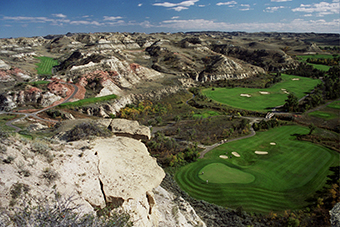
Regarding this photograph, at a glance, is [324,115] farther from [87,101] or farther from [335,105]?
[87,101]

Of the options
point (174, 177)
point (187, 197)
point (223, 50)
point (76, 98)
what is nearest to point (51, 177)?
point (187, 197)

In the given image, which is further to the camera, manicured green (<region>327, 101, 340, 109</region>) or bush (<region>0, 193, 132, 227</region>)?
manicured green (<region>327, 101, 340, 109</region>)

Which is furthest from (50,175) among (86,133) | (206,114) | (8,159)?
(206,114)

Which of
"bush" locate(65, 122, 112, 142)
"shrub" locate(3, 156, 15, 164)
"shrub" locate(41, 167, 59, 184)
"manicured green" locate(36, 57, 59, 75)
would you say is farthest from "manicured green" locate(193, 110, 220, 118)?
"manicured green" locate(36, 57, 59, 75)

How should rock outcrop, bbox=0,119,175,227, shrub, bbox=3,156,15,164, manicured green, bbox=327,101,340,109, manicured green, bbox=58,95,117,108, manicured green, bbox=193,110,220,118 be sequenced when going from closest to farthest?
shrub, bbox=3,156,15,164 → rock outcrop, bbox=0,119,175,227 → manicured green, bbox=58,95,117,108 → manicured green, bbox=193,110,220,118 → manicured green, bbox=327,101,340,109

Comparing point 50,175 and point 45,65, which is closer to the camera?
point 50,175

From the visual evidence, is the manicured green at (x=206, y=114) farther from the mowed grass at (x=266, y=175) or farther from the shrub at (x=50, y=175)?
the shrub at (x=50, y=175)

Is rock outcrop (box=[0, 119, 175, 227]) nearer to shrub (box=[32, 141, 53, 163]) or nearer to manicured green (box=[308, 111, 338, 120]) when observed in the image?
shrub (box=[32, 141, 53, 163])
